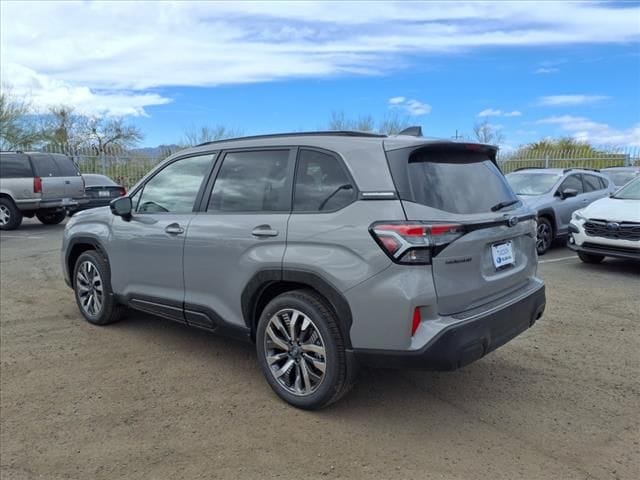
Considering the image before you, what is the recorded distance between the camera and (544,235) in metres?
9.70

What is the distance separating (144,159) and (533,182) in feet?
48.4

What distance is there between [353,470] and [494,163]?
249 cm

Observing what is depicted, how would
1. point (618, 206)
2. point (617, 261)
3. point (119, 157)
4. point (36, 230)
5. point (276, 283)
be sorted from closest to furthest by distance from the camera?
point (276, 283)
point (618, 206)
point (617, 261)
point (36, 230)
point (119, 157)

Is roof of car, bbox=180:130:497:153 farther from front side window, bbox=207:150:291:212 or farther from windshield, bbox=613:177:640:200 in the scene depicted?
windshield, bbox=613:177:640:200

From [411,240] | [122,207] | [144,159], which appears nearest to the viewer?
[411,240]

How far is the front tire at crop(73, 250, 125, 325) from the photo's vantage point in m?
5.23

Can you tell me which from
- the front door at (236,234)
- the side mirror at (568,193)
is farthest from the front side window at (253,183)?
the side mirror at (568,193)

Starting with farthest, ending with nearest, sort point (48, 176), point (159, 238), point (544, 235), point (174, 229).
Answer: point (48, 176) < point (544, 235) < point (159, 238) < point (174, 229)

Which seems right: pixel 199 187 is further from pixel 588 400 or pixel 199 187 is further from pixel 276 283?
pixel 588 400

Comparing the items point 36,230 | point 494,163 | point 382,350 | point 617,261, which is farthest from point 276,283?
point 36,230

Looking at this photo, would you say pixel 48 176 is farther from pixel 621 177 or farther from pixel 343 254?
pixel 621 177

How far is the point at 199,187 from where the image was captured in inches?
172

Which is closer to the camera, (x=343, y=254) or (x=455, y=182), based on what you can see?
(x=343, y=254)

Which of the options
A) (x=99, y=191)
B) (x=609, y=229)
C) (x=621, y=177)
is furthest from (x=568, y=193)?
(x=99, y=191)
